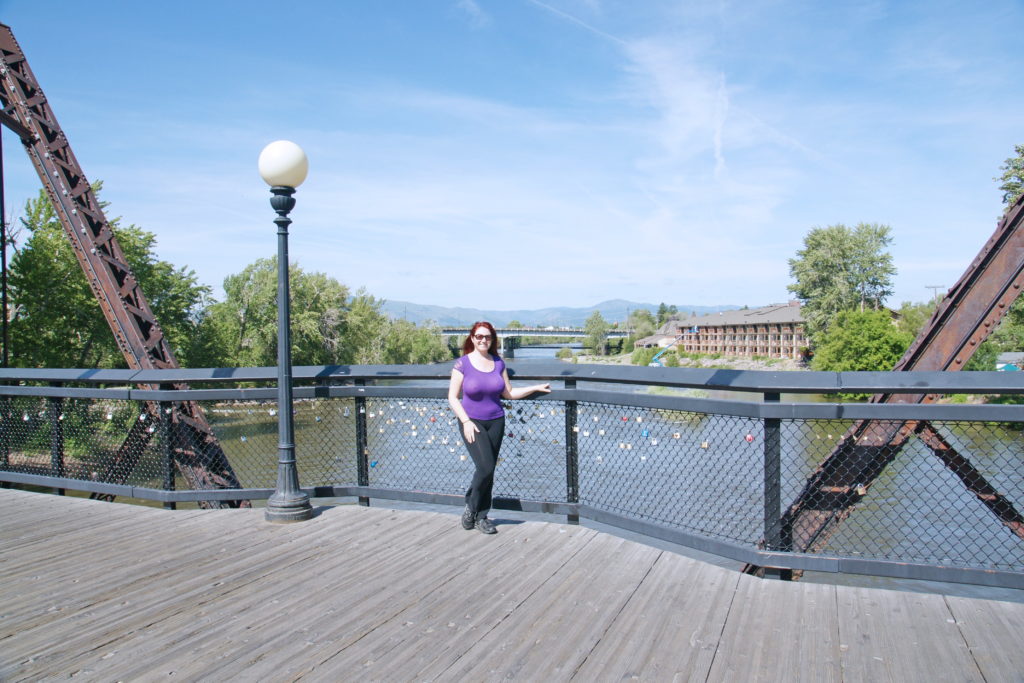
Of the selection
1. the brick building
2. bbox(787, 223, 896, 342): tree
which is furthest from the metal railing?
the brick building

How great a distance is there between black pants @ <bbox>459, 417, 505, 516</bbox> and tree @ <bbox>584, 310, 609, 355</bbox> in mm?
147618

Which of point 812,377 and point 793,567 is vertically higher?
point 812,377

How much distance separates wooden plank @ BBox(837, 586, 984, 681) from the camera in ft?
9.34

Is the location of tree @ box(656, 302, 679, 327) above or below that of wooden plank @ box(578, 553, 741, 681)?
above

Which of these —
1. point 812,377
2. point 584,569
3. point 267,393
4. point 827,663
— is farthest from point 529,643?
point 267,393

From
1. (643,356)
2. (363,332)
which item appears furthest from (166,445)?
(643,356)

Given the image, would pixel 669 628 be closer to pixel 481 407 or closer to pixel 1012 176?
pixel 481 407

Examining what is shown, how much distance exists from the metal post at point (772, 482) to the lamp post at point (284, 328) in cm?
325

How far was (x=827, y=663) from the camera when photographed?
2.93 meters

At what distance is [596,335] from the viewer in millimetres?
151750

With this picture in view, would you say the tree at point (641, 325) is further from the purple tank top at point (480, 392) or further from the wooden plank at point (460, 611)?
the wooden plank at point (460, 611)

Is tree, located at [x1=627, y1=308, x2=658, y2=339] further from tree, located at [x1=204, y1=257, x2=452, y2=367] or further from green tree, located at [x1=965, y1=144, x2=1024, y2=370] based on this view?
tree, located at [x1=204, y1=257, x2=452, y2=367]

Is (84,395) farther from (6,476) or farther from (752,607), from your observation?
(752,607)

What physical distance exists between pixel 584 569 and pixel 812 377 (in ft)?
5.47
